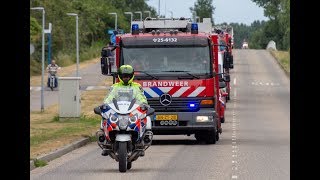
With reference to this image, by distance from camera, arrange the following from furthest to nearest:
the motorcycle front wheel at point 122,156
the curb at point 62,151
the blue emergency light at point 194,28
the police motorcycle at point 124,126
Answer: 1. the blue emergency light at point 194,28
2. the curb at point 62,151
3. the police motorcycle at point 124,126
4. the motorcycle front wheel at point 122,156

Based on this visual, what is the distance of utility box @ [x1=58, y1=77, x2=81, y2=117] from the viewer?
40.8 m

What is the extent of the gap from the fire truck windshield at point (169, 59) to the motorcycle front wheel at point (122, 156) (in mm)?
8134

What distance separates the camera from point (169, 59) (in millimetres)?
29766

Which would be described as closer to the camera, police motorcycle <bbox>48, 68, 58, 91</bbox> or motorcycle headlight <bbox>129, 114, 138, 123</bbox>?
motorcycle headlight <bbox>129, 114, 138, 123</bbox>

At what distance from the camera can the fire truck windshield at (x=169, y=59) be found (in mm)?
29750

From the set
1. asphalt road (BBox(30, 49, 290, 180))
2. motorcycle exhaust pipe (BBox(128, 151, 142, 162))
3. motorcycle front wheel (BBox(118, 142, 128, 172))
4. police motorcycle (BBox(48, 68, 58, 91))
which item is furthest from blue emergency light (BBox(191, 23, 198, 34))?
police motorcycle (BBox(48, 68, 58, 91))

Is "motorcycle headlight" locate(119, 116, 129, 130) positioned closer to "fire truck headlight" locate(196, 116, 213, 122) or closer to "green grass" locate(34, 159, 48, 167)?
"green grass" locate(34, 159, 48, 167)

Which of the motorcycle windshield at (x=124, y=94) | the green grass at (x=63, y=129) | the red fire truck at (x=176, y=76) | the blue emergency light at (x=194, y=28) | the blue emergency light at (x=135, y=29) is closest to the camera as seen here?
the motorcycle windshield at (x=124, y=94)

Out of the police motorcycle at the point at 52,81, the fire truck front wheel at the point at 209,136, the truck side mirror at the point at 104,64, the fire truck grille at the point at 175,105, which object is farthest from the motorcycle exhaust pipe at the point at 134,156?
the police motorcycle at the point at 52,81

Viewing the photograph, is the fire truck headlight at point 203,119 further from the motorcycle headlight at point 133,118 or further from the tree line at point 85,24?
the tree line at point 85,24

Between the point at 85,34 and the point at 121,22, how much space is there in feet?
92.8

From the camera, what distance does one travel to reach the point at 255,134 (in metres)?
37.6
